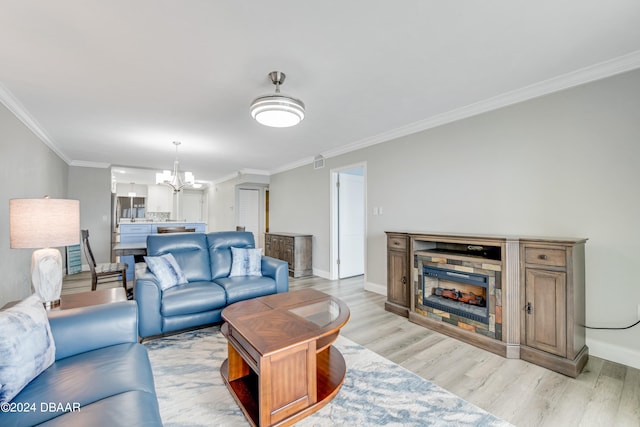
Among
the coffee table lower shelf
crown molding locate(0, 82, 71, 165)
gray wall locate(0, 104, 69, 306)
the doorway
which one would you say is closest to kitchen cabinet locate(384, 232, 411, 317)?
the coffee table lower shelf

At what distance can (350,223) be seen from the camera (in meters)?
5.45

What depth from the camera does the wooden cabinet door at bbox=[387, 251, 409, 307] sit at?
133 inches

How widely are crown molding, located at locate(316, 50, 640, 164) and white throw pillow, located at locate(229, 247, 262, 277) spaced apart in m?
2.61

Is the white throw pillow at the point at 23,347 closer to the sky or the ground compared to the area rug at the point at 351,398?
closer to the sky

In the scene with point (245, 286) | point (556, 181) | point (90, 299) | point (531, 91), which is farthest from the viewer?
point (245, 286)

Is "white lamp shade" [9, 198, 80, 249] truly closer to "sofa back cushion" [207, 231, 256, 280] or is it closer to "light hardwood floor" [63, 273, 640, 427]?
"sofa back cushion" [207, 231, 256, 280]

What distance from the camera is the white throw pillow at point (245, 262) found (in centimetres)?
337

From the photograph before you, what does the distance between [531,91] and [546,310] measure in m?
2.06

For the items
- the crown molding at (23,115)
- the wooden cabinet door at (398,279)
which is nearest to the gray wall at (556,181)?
the wooden cabinet door at (398,279)

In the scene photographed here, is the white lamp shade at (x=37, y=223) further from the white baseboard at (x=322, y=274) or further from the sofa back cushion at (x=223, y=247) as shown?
the white baseboard at (x=322, y=274)

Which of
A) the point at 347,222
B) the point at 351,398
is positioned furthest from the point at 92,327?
the point at 347,222

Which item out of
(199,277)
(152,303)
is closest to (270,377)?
(152,303)

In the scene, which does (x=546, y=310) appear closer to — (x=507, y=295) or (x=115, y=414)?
(x=507, y=295)

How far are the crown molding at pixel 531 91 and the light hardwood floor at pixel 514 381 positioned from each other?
2436 mm
